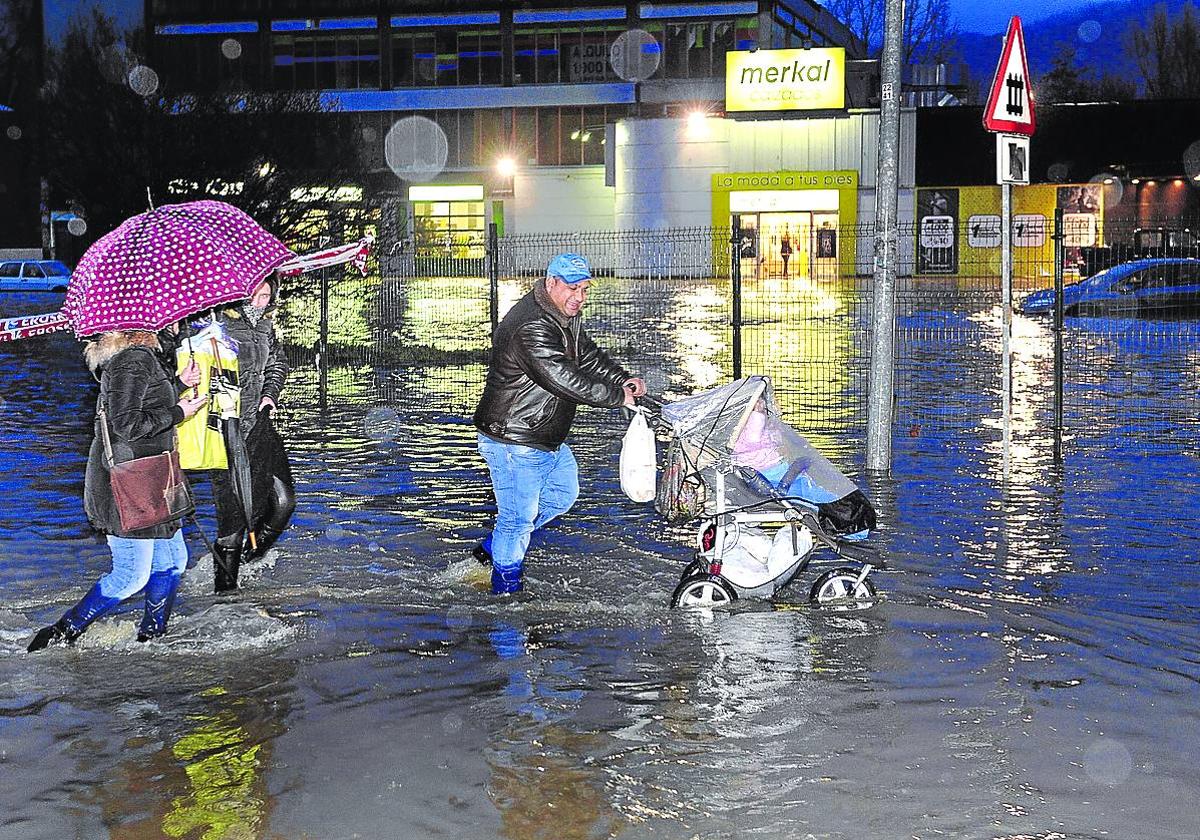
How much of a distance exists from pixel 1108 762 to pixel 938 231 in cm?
3968

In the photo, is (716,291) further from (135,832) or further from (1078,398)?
(135,832)

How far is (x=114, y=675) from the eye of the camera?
691cm

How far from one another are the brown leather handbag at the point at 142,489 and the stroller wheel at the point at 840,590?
316 cm

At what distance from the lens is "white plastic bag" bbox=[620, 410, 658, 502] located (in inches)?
313

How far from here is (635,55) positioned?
67.7 m

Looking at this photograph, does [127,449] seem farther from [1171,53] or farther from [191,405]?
[1171,53]

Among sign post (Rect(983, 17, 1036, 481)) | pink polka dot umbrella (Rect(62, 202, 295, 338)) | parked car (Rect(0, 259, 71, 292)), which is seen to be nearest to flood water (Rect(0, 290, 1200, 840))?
sign post (Rect(983, 17, 1036, 481))

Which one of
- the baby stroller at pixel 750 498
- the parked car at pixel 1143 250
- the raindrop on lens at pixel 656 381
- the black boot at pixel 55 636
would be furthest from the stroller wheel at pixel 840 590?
the parked car at pixel 1143 250

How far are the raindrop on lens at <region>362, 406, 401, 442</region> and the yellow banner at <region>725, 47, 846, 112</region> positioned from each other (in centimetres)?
3790

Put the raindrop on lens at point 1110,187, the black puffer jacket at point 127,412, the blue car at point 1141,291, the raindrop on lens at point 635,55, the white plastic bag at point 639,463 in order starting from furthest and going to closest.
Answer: the raindrop on lens at point 635,55, the raindrop on lens at point 1110,187, the blue car at point 1141,291, the white plastic bag at point 639,463, the black puffer jacket at point 127,412

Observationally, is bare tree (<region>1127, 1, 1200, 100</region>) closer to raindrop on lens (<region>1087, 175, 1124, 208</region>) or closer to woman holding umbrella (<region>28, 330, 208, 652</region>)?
raindrop on lens (<region>1087, 175, 1124, 208</region>)

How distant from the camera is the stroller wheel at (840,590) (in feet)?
26.4

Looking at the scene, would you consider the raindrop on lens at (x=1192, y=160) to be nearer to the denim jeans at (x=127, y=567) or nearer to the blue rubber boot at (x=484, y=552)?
the blue rubber boot at (x=484, y=552)

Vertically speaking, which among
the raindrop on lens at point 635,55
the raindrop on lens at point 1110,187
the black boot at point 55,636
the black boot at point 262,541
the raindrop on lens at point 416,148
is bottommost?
the black boot at point 55,636
